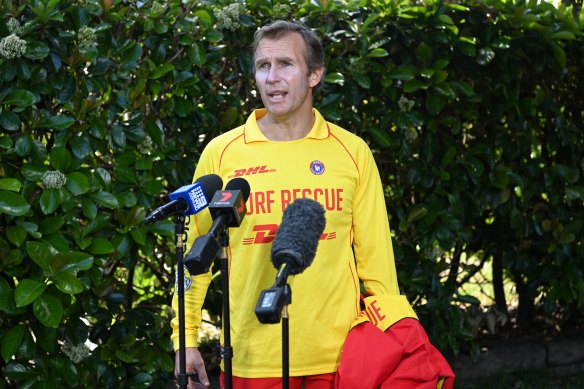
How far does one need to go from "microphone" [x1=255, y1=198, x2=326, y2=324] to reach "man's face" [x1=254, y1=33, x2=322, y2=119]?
59 cm

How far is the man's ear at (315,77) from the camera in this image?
11.6ft

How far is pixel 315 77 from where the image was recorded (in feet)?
11.7

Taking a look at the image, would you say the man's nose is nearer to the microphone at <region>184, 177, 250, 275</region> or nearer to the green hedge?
the microphone at <region>184, 177, 250, 275</region>

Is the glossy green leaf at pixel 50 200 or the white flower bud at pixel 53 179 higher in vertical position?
the white flower bud at pixel 53 179

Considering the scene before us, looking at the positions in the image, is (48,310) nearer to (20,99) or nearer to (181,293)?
(20,99)

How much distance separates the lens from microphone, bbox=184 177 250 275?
262 cm

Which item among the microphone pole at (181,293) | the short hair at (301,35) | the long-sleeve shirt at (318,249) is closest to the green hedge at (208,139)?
the long-sleeve shirt at (318,249)

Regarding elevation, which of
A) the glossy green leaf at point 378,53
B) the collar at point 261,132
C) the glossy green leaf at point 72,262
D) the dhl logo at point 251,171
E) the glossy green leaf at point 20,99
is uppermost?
the glossy green leaf at point 378,53

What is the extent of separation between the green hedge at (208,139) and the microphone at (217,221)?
1.66m

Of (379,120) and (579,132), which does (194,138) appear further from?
(579,132)

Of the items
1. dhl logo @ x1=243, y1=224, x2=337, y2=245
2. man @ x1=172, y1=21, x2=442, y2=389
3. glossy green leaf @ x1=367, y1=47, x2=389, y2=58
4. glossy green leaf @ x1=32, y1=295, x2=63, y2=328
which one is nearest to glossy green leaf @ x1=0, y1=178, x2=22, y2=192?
glossy green leaf @ x1=32, y1=295, x2=63, y2=328

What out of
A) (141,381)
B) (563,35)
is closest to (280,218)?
(141,381)

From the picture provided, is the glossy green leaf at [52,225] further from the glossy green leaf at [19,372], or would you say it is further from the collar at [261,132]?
the collar at [261,132]

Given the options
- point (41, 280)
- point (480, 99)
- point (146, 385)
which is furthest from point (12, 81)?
point (480, 99)
